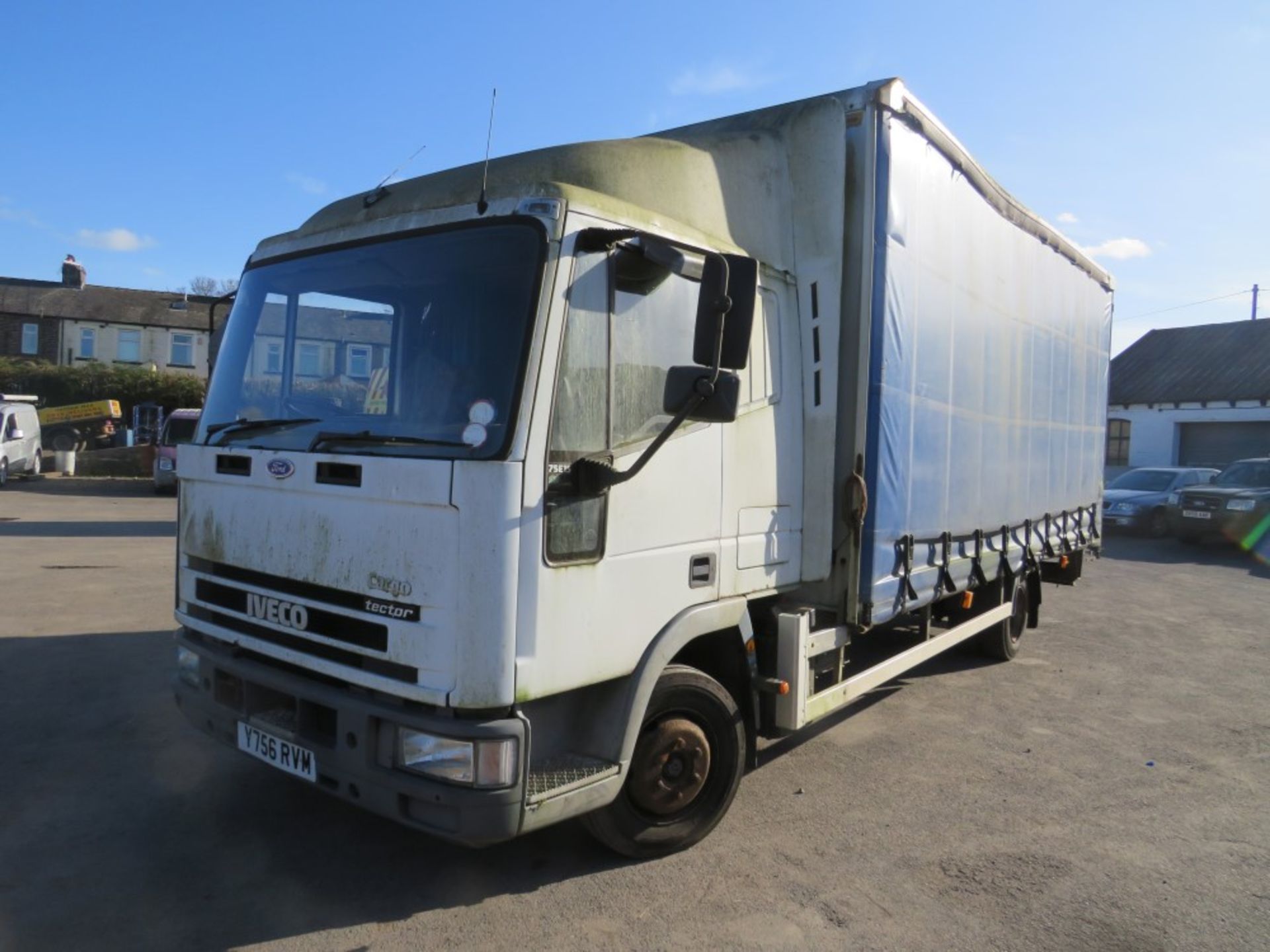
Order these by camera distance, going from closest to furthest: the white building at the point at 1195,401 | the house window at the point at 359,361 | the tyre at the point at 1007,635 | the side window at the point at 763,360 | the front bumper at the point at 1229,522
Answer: the house window at the point at 359,361, the side window at the point at 763,360, the tyre at the point at 1007,635, the front bumper at the point at 1229,522, the white building at the point at 1195,401

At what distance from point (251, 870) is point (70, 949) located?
0.71 metres

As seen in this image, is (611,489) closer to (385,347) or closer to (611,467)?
(611,467)

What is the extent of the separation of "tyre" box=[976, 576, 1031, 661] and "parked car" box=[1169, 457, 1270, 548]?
11643mm

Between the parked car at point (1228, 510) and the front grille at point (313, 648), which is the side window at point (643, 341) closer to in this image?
the front grille at point (313, 648)

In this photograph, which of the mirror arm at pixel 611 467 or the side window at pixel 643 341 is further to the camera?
the side window at pixel 643 341

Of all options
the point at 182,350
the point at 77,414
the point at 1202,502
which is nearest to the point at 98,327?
the point at 182,350

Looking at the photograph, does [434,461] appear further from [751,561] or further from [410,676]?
[751,561]

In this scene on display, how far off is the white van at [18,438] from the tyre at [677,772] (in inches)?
940

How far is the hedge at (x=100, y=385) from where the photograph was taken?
3562 cm

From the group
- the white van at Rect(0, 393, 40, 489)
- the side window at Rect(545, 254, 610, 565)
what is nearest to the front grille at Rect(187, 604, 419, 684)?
the side window at Rect(545, 254, 610, 565)

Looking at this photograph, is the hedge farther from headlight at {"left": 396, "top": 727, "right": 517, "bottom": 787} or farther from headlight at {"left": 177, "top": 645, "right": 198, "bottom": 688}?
headlight at {"left": 396, "top": 727, "right": 517, "bottom": 787}

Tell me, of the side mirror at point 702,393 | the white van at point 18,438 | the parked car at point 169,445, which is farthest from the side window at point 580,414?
the white van at point 18,438

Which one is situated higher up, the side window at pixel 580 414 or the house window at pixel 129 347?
the house window at pixel 129 347

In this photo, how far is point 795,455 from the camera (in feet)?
14.1
